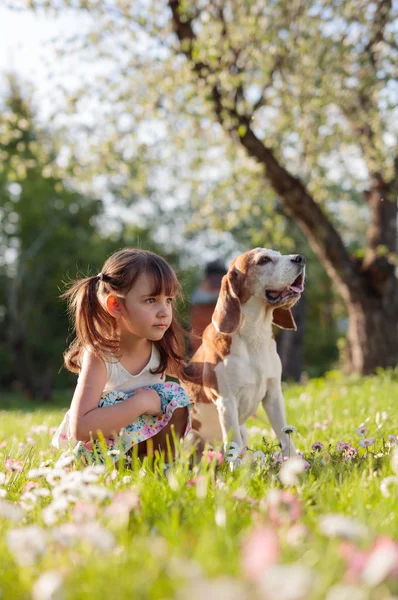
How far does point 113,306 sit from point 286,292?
1.21 meters

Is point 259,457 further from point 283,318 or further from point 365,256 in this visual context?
point 365,256

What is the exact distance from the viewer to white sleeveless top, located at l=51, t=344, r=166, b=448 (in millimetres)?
3927

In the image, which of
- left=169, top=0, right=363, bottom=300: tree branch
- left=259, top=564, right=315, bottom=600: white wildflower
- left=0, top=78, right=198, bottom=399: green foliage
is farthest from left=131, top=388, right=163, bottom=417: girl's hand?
left=0, top=78, right=198, bottom=399: green foliage

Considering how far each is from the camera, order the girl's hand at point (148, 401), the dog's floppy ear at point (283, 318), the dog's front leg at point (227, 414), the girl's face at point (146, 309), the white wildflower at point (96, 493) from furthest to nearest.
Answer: the dog's floppy ear at point (283, 318)
the dog's front leg at point (227, 414)
the girl's face at point (146, 309)
the girl's hand at point (148, 401)
the white wildflower at point (96, 493)

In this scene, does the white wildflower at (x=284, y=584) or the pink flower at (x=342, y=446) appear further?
the pink flower at (x=342, y=446)

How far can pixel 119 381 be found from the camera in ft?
13.0

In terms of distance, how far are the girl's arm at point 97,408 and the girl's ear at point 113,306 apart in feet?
0.99

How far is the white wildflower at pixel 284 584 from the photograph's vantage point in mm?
1156

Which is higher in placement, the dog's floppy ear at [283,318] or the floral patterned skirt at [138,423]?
the dog's floppy ear at [283,318]

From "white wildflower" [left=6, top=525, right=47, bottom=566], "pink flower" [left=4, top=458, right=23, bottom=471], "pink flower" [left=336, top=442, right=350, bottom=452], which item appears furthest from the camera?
"pink flower" [left=336, top=442, right=350, bottom=452]

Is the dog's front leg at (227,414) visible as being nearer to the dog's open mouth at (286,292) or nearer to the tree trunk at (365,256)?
the dog's open mouth at (286,292)

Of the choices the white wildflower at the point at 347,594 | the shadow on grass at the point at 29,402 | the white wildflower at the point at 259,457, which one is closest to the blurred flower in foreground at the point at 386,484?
the white wildflower at the point at 259,457

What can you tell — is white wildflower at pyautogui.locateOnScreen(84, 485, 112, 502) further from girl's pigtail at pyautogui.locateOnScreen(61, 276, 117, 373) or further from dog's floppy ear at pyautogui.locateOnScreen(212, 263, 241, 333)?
dog's floppy ear at pyautogui.locateOnScreen(212, 263, 241, 333)

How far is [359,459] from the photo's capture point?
11.0 ft
